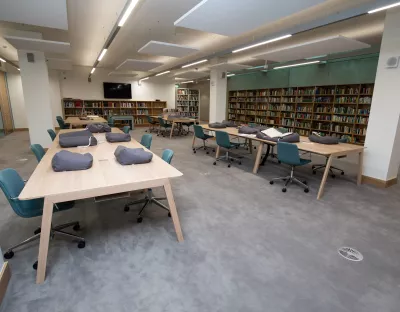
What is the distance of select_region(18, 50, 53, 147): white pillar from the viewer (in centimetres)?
617

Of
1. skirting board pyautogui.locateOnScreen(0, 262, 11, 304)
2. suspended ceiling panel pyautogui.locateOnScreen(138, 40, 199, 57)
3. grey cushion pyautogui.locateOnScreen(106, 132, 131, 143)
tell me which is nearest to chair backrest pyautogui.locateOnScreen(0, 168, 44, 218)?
skirting board pyautogui.locateOnScreen(0, 262, 11, 304)

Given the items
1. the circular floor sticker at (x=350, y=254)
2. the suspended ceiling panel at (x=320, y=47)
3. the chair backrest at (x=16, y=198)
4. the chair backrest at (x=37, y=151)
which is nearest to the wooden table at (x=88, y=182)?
the chair backrest at (x=16, y=198)

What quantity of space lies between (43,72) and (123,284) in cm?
670

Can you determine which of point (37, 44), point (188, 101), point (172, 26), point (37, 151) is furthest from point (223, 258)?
point (188, 101)

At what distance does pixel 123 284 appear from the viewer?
6.39ft

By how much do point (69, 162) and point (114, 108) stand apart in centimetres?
1111

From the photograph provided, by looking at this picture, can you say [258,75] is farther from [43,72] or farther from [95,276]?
[95,276]

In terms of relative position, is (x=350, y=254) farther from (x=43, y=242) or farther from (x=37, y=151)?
(x=37, y=151)

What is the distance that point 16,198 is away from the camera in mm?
2016

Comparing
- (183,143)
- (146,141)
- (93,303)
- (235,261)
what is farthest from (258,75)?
(93,303)

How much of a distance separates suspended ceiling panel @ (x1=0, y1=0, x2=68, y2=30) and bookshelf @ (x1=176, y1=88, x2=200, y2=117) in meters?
11.6

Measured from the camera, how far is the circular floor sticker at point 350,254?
2.34 meters

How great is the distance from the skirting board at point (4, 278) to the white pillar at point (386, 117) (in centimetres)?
564

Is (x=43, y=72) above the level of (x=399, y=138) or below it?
above
